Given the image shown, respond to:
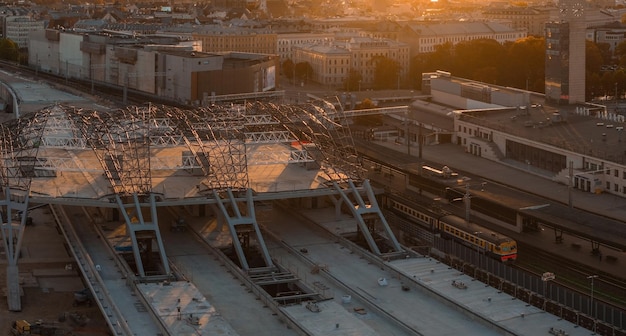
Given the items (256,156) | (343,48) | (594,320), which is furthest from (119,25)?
(594,320)

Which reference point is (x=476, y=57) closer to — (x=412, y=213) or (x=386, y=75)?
(x=386, y=75)

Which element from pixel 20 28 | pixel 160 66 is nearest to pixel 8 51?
pixel 20 28

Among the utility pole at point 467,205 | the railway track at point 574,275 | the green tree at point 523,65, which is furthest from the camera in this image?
the green tree at point 523,65

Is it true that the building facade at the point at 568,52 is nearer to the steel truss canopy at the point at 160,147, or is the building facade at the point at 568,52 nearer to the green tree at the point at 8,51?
the steel truss canopy at the point at 160,147

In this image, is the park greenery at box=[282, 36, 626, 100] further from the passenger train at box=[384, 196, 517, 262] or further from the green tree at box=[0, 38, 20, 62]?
the passenger train at box=[384, 196, 517, 262]

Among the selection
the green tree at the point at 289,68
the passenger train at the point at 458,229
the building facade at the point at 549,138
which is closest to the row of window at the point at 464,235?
the passenger train at the point at 458,229

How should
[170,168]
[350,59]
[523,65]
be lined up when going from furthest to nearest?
1. [350,59]
2. [523,65]
3. [170,168]
